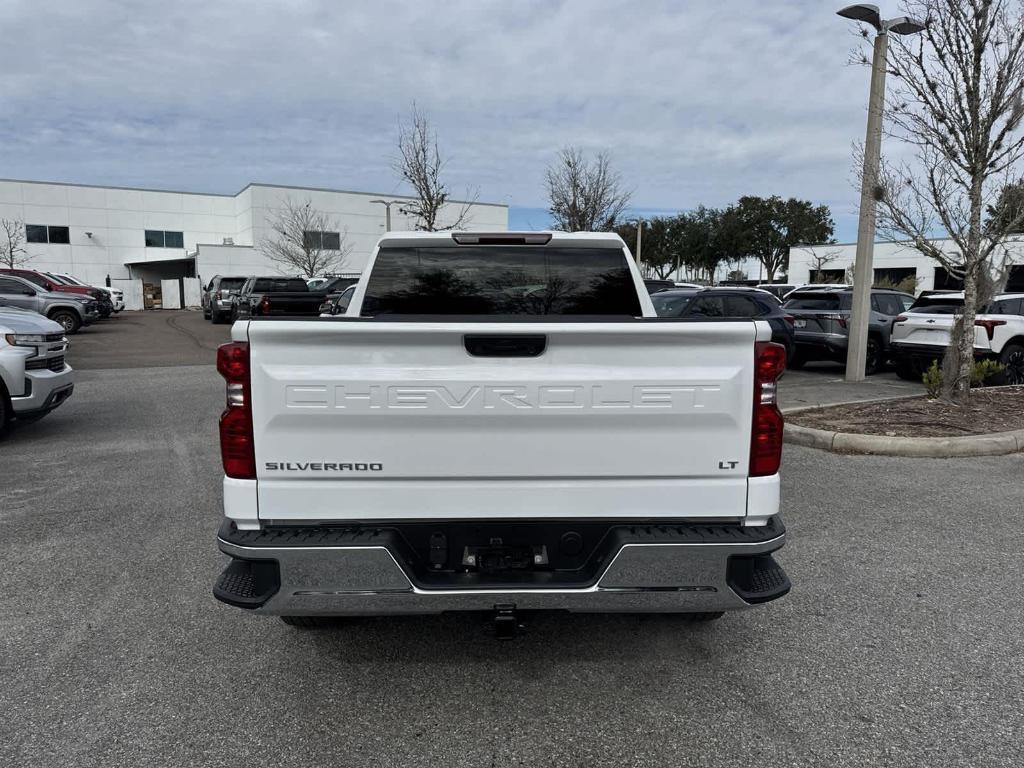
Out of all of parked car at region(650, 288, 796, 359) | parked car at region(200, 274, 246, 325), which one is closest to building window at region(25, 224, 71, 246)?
parked car at region(200, 274, 246, 325)

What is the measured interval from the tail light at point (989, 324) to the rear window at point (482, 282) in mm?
9749

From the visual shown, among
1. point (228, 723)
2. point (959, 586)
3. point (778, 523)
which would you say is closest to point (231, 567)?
point (228, 723)

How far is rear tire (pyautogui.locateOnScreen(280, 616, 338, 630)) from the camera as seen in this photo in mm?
3455

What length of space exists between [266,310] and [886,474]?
16.7 m

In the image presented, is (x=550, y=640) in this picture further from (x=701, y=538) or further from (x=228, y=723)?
(x=228, y=723)

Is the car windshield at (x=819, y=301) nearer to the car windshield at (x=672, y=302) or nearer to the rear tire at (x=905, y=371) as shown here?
the rear tire at (x=905, y=371)

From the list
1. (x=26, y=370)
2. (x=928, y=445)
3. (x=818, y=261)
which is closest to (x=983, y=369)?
(x=928, y=445)

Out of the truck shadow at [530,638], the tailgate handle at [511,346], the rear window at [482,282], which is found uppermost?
the rear window at [482,282]

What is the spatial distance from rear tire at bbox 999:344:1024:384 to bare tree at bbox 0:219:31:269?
2058 inches

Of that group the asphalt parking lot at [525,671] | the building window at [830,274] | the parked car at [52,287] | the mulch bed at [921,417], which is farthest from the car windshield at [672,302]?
the building window at [830,274]

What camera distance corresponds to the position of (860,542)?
480 centimetres

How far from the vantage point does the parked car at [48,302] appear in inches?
862

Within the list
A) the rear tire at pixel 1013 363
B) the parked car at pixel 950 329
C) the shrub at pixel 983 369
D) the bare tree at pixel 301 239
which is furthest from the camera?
the bare tree at pixel 301 239

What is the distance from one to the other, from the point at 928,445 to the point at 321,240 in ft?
165
